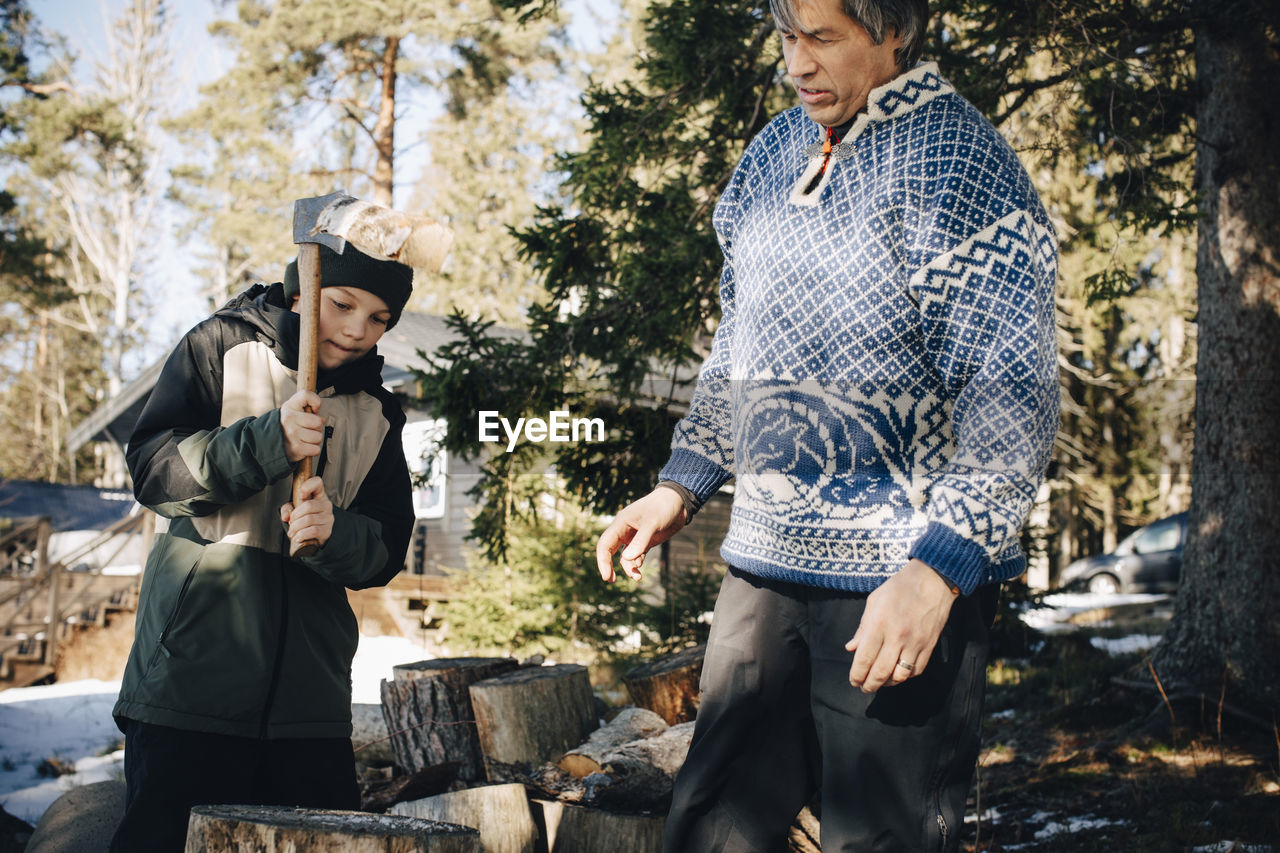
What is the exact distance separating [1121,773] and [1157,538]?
15.7 metres

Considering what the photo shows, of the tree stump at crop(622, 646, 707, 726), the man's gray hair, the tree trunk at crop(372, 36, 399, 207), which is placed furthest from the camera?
the tree trunk at crop(372, 36, 399, 207)

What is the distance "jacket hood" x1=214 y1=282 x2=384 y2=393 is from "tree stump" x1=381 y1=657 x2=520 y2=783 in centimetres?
183

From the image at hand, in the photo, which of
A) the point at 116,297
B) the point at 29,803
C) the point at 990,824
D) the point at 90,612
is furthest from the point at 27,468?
the point at 990,824

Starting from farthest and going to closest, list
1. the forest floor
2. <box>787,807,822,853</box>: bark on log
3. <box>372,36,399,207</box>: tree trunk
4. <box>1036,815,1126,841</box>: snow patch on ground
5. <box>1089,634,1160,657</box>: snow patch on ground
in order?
<box>372,36,399,207</box>: tree trunk < <box>1089,634,1160,657</box>: snow patch on ground < <box>1036,815,1126,841</box>: snow patch on ground < the forest floor < <box>787,807,822,853</box>: bark on log

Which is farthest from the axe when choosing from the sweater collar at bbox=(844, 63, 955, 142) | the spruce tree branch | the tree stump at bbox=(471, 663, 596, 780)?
the spruce tree branch

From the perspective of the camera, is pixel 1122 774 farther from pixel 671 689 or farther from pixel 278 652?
pixel 278 652

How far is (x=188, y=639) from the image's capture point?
2240 mm

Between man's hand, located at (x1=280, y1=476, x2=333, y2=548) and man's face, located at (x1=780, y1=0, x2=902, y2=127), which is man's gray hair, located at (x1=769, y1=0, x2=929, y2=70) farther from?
man's hand, located at (x1=280, y1=476, x2=333, y2=548)

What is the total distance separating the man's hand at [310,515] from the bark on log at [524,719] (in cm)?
179

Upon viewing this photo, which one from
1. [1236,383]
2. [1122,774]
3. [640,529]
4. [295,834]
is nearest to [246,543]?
[295,834]

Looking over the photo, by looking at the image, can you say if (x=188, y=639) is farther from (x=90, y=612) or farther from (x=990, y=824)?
(x=90, y=612)

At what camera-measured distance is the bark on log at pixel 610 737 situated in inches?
147

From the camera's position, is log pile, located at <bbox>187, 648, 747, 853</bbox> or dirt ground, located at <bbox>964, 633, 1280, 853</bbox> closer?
log pile, located at <bbox>187, 648, 747, 853</bbox>

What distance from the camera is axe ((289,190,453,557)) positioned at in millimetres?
2377
